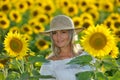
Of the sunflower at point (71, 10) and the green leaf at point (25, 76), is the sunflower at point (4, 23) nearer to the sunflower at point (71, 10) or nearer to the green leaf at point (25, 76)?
the sunflower at point (71, 10)

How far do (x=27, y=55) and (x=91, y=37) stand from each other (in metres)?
0.67

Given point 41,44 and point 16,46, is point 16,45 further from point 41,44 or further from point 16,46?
point 41,44

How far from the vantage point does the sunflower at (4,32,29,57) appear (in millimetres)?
4922

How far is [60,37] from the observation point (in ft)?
17.3

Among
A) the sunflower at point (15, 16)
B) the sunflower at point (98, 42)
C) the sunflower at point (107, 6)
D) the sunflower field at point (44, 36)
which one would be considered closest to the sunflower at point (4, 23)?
the sunflower field at point (44, 36)

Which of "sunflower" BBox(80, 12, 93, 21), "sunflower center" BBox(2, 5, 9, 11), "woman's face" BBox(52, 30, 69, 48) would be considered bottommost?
"woman's face" BBox(52, 30, 69, 48)

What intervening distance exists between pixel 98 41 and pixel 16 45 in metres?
0.74

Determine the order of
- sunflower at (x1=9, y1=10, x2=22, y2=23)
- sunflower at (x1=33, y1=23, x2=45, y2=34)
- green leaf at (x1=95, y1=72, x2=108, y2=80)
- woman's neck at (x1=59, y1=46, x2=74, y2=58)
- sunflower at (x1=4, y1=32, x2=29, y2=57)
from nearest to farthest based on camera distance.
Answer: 1. green leaf at (x1=95, y1=72, x2=108, y2=80)
2. sunflower at (x1=4, y1=32, x2=29, y2=57)
3. woman's neck at (x1=59, y1=46, x2=74, y2=58)
4. sunflower at (x1=33, y1=23, x2=45, y2=34)
5. sunflower at (x1=9, y1=10, x2=22, y2=23)

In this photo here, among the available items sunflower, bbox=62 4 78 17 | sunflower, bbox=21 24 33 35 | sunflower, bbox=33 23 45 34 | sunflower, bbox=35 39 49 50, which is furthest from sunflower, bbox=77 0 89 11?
sunflower, bbox=35 39 49 50

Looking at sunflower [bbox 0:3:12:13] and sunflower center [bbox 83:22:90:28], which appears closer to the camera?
sunflower center [bbox 83:22:90:28]

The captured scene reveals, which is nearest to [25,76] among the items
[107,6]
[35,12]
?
[35,12]

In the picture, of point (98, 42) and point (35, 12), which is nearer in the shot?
point (98, 42)

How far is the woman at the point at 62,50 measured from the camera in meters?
5.24

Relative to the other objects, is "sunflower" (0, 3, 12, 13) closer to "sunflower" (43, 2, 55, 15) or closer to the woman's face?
"sunflower" (43, 2, 55, 15)
